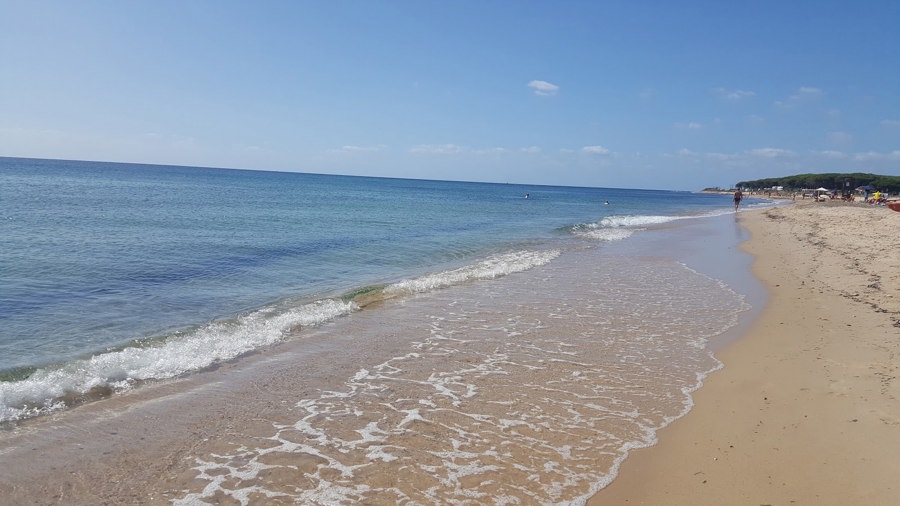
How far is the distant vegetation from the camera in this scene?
95.1m

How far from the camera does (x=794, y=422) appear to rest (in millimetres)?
5859

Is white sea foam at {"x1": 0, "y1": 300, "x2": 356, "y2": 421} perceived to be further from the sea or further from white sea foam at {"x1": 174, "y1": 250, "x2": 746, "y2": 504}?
white sea foam at {"x1": 174, "y1": 250, "x2": 746, "y2": 504}

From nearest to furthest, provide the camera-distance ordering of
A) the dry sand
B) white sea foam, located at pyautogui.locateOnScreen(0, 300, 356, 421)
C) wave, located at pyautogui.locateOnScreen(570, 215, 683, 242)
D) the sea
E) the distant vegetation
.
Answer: the dry sand → the sea → white sea foam, located at pyautogui.locateOnScreen(0, 300, 356, 421) → wave, located at pyautogui.locateOnScreen(570, 215, 683, 242) → the distant vegetation

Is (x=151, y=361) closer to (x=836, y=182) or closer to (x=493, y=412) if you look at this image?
(x=493, y=412)

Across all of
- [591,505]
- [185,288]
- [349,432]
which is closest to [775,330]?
[591,505]

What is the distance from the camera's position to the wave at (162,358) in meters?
6.54

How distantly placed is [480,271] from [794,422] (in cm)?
1117

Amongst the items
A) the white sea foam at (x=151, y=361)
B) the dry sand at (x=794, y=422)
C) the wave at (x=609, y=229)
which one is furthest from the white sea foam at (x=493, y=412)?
the wave at (x=609, y=229)

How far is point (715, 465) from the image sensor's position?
4949 mm

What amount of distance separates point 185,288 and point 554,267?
1108cm

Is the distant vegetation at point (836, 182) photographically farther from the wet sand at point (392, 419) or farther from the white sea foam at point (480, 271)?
the wet sand at point (392, 419)

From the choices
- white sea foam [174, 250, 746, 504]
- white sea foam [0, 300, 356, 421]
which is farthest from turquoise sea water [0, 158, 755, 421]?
white sea foam [174, 250, 746, 504]

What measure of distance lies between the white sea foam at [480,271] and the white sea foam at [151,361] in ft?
10.6

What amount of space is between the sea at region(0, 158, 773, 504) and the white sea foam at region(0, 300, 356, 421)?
0.14 feet
